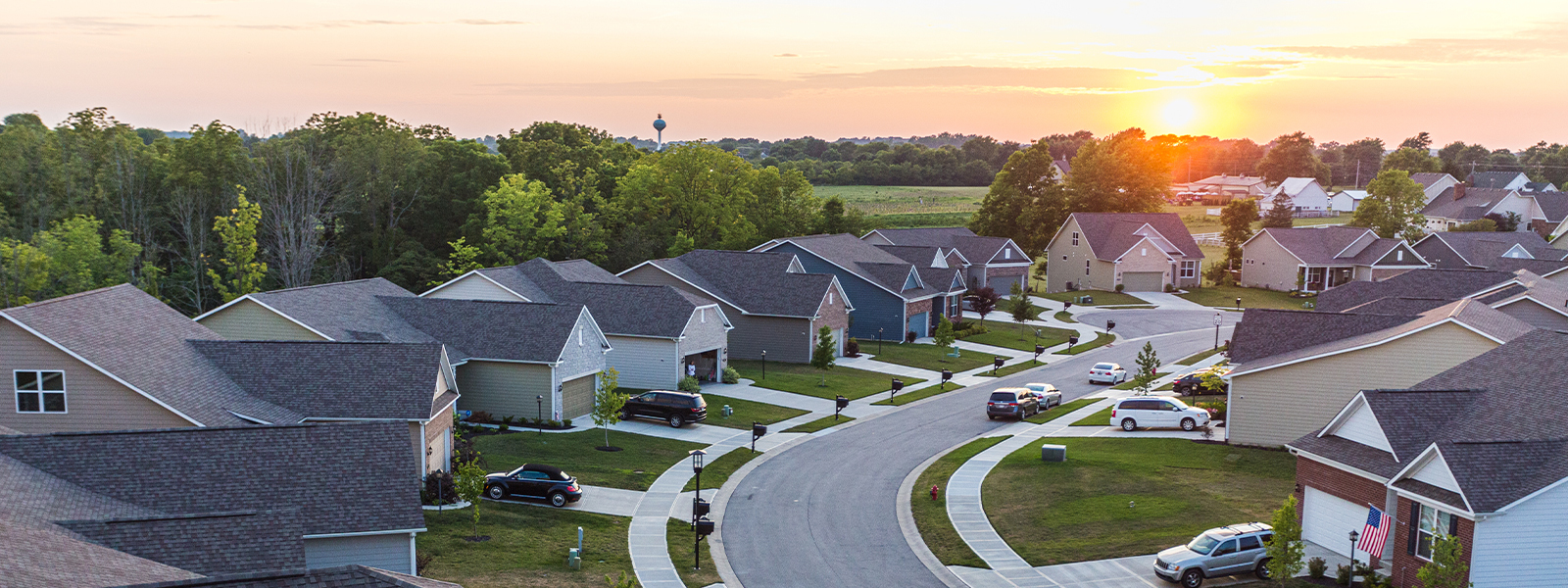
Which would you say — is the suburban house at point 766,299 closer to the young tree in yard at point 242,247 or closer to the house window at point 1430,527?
the young tree in yard at point 242,247

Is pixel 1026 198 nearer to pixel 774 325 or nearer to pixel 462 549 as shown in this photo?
pixel 774 325

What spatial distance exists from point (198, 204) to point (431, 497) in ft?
191

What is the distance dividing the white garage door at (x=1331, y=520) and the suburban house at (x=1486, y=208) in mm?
118176

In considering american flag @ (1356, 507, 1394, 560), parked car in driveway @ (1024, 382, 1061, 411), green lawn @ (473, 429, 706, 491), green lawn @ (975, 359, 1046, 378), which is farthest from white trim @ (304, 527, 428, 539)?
green lawn @ (975, 359, 1046, 378)

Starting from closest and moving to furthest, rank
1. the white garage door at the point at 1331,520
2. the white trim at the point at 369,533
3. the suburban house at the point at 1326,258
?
the white trim at the point at 369,533
the white garage door at the point at 1331,520
the suburban house at the point at 1326,258

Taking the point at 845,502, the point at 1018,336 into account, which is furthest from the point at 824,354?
the point at 845,502

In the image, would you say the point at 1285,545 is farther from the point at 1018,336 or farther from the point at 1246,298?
the point at 1246,298


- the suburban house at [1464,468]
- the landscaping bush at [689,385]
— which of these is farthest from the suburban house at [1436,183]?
the suburban house at [1464,468]

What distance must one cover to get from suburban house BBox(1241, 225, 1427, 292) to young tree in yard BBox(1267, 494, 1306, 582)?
3022 inches

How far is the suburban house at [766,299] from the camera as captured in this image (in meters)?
61.6

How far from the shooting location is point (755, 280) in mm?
65125

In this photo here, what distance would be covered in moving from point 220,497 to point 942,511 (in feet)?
66.6

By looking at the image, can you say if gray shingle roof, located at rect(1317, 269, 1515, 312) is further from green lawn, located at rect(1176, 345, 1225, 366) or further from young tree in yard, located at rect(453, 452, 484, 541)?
young tree in yard, located at rect(453, 452, 484, 541)

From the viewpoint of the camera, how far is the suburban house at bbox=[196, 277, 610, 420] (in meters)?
43.2
